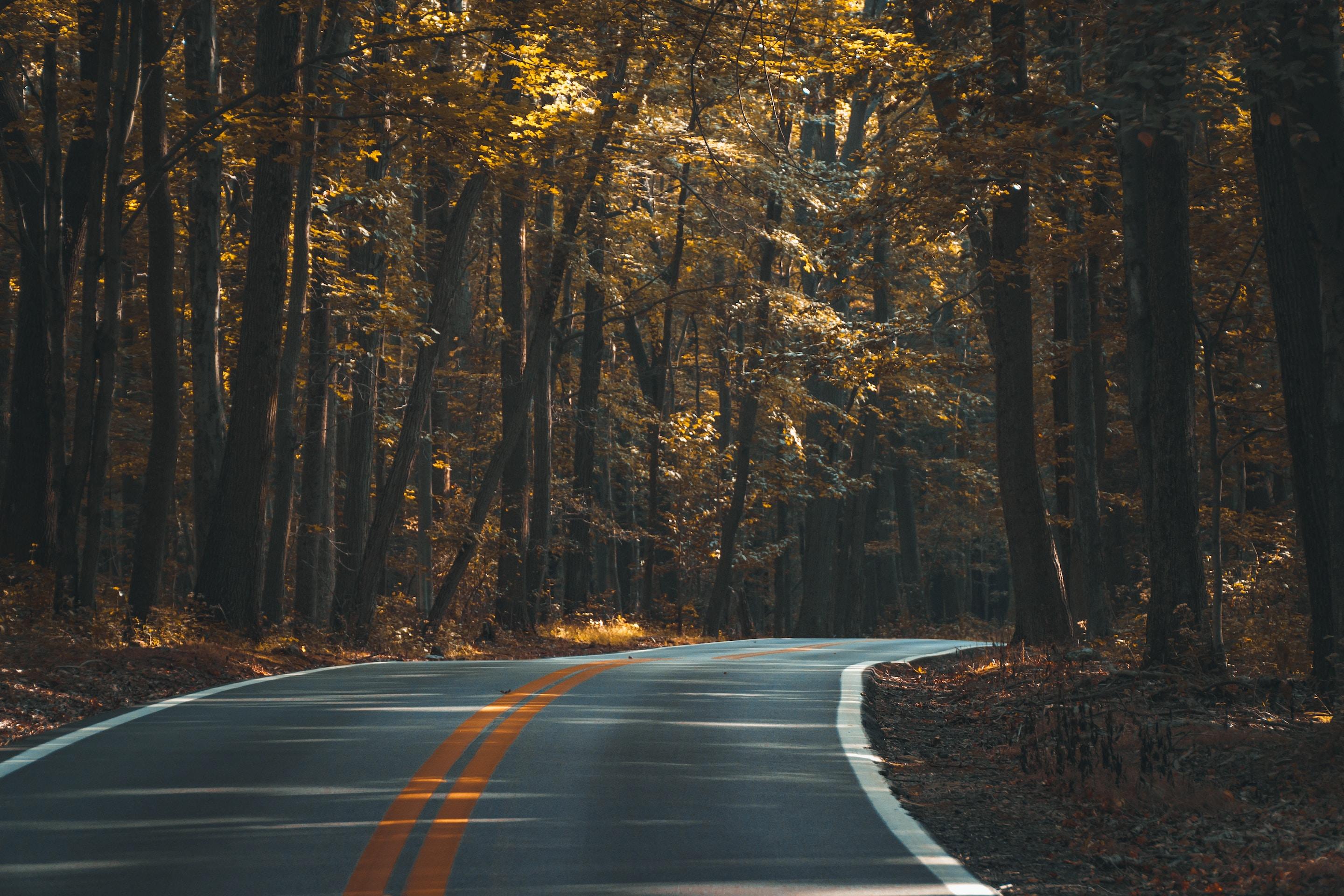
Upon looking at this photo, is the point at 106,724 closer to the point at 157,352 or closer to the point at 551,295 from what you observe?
the point at 157,352

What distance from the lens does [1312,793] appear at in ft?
24.5

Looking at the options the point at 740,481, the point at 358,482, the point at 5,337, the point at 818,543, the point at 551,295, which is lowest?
the point at 818,543

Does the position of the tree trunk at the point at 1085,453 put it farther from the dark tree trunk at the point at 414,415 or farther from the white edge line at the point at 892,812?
the white edge line at the point at 892,812

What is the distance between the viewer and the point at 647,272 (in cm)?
3177

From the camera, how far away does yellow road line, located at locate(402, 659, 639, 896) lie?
5.29 m

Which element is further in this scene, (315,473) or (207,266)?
(315,473)

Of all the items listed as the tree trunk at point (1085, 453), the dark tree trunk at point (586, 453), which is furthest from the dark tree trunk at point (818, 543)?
the tree trunk at point (1085, 453)

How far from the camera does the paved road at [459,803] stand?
5410 mm

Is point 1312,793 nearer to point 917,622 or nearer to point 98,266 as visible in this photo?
point 98,266

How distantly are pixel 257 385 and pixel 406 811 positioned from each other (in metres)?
11.3

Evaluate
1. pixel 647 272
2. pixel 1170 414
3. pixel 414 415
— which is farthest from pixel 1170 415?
pixel 647 272

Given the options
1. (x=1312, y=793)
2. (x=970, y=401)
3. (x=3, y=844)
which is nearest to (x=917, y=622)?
(x=970, y=401)

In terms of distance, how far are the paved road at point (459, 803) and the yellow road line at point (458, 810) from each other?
0.02 metres

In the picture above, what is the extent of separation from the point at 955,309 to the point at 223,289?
83.8 ft
